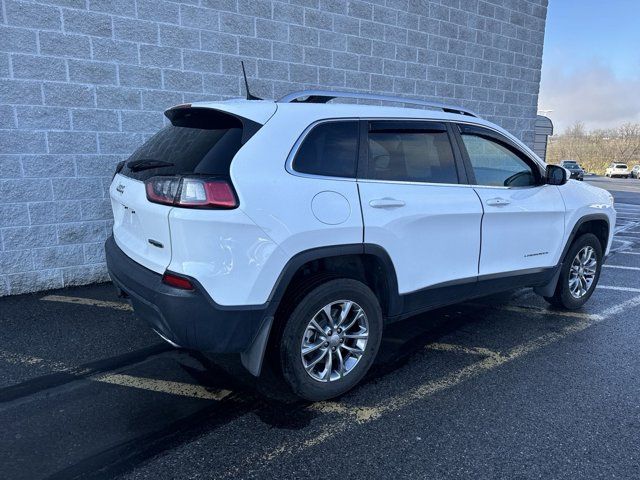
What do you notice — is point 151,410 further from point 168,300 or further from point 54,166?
point 54,166

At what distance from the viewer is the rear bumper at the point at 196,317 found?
2.61 m

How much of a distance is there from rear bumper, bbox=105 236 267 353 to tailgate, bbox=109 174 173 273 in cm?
12

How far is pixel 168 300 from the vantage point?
2.63 meters

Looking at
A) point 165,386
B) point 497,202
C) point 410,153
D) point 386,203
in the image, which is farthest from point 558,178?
point 165,386

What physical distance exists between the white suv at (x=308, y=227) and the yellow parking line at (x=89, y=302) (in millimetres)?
1564

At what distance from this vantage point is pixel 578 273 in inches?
194

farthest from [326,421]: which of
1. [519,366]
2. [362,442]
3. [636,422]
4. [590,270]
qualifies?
→ [590,270]

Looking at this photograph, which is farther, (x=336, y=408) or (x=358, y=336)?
(x=358, y=336)

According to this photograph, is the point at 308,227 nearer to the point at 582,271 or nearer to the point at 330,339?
the point at 330,339

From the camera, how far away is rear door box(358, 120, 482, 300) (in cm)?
318

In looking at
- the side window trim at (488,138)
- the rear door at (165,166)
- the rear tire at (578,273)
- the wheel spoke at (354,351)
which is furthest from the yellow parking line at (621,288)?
the rear door at (165,166)

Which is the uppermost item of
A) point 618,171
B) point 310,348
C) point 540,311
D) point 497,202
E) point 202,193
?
point 202,193

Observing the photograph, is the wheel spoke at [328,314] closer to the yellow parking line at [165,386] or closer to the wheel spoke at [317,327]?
the wheel spoke at [317,327]

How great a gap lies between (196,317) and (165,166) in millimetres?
986
